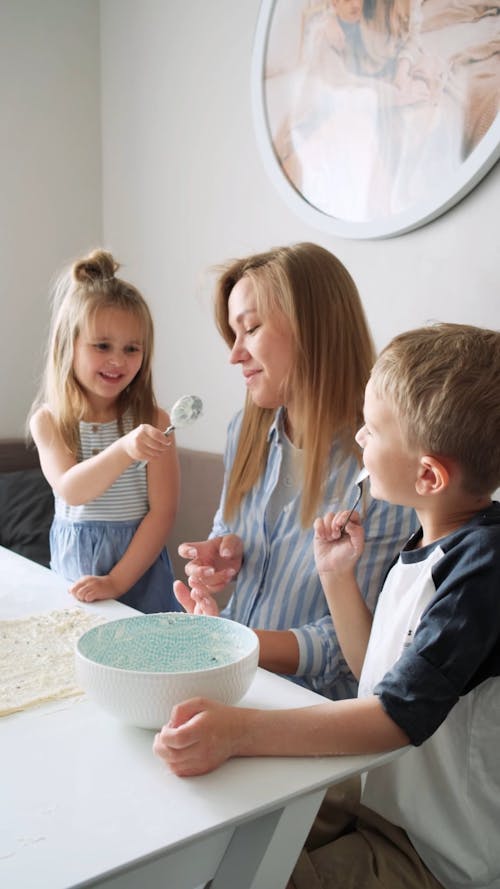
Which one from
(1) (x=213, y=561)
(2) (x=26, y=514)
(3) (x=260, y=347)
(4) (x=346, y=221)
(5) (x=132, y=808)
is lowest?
(2) (x=26, y=514)

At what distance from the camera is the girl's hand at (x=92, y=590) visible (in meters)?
1.29

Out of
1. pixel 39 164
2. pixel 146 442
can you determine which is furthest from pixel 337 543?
pixel 39 164

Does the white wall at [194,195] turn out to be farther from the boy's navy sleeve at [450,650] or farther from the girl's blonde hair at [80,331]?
the boy's navy sleeve at [450,650]

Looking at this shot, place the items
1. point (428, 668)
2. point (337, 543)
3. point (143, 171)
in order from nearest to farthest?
point (428, 668), point (337, 543), point (143, 171)

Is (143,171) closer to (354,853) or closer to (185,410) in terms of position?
(185,410)

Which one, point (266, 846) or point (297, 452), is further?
point (297, 452)

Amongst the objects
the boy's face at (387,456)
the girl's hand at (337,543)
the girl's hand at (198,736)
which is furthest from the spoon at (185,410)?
the girl's hand at (198,736)

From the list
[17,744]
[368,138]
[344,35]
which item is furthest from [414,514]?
[344,35]

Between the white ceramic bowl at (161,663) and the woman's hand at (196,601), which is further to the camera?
the woman's hand at (196,601)

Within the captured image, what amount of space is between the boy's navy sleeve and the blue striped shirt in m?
0.38

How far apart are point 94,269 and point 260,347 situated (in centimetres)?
63

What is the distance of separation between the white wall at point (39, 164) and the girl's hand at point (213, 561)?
1.63 meters

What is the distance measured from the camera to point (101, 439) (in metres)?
1.87

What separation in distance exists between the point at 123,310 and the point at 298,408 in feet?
1.85
